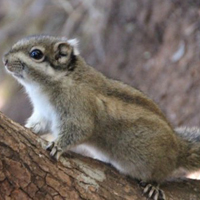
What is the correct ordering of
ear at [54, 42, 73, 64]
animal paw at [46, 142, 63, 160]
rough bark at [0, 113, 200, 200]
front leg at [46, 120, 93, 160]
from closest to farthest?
rough bark at [0, 113, 200, 200] → animal paw at [46, 142, 63, 160] → front leg at [46, 120, 93, 160] → ear at [54, 42, 73, 64]

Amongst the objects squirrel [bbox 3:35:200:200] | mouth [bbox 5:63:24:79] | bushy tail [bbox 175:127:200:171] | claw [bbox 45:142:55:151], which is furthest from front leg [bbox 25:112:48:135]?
bushy tail [bbox 175:127:200:171]

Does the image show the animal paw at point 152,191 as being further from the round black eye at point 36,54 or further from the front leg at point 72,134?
the round black eye at point 36,54

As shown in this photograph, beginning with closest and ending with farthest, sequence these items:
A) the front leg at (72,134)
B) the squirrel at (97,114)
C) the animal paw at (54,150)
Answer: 1. the animal paw at (54,150)
2. the front leg at (72,134)
3. the squirrel at (97,114)

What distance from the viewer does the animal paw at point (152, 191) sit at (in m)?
3.89

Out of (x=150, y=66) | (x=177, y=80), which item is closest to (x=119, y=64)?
(x=150, y=66)

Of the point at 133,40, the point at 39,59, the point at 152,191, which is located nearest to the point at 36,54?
the point at 39,59

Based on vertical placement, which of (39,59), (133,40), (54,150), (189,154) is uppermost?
(133,40)

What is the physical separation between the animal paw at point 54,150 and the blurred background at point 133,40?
10.7 feet

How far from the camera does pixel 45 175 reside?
3398mm

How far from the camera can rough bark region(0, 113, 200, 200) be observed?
10.8 feet

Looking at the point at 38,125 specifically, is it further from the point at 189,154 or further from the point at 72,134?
the point at 189,154

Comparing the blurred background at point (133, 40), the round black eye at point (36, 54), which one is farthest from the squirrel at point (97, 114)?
the blurred background at point (133, 40)

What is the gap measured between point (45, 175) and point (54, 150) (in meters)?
0.22

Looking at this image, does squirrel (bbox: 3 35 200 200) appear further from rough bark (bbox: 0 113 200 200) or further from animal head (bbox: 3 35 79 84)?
rough bark (bbox: 0 113 200 200)
